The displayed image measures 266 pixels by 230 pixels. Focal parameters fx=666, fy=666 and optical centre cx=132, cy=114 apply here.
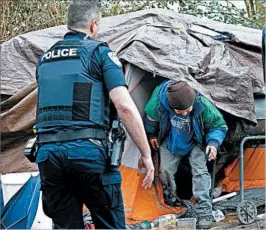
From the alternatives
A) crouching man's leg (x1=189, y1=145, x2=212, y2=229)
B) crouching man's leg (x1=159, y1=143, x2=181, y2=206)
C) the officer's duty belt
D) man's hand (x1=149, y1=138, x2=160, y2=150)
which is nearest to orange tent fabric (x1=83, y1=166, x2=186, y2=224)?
crouching man's leg (x1=159, y1=143, x2=181, y2=206)

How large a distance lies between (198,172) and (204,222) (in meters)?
0.48

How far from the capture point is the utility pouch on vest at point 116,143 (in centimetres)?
400

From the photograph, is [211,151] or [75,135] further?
[211,151]

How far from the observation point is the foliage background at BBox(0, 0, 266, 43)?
11211 millimetres

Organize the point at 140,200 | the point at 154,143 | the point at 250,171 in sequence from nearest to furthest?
Answer: 1. the point at 154,143
2. the point at 140,200
3. the point at 250,171

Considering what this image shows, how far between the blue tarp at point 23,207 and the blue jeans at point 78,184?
75.2 inches

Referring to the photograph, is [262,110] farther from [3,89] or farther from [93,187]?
[93,187]

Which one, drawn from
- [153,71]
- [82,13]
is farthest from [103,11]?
[82,13]

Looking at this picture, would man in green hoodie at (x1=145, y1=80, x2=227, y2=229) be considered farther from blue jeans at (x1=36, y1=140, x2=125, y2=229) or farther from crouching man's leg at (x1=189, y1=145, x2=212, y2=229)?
blue jeans at (x1=36, y1=140, x2=125, y2=229)

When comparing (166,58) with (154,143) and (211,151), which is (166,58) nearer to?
(154,143)

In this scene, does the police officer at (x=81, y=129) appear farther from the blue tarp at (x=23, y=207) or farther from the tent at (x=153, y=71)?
the tent at (x=153, y=71)

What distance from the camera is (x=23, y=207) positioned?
19.9ft

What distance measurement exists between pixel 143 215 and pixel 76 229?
2.61 metres

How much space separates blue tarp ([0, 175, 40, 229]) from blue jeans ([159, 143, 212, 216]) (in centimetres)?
131
